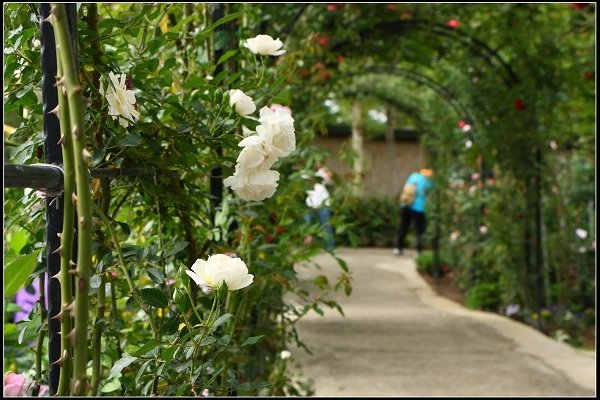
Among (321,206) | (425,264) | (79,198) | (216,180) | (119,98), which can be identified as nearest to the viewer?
(79,198)

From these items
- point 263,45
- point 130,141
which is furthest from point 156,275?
point 263,45

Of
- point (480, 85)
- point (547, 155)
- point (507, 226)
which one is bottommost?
point (507, 226)

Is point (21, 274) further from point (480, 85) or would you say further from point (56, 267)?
point (480, 85)

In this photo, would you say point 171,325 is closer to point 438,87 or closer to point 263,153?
point 263,153

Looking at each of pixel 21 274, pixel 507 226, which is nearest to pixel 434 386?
pixel 507 226

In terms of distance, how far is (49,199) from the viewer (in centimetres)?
94

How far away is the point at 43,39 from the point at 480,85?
7.02 m

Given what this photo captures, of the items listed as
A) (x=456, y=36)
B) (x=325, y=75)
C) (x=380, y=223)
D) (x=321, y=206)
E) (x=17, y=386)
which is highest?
(x=456, y=36)

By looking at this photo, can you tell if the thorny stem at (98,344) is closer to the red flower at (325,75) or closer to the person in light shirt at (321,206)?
the person in light shirt at (321,206)

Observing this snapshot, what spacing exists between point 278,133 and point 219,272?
245 mm

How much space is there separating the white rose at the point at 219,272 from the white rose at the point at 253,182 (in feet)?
0.64

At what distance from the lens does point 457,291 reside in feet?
33.4

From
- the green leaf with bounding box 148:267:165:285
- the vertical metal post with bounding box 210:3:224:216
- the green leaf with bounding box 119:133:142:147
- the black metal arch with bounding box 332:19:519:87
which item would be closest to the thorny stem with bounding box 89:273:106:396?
the green leaf with bounding box 148:267:165:285

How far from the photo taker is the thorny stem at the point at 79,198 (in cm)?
75
